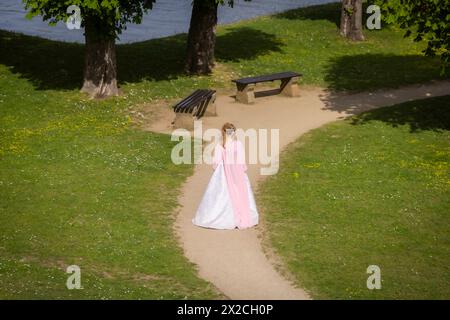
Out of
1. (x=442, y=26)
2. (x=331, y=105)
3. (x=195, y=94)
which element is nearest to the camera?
(x=442, y=26)

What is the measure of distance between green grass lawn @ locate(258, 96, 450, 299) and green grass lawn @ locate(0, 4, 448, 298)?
271 centimetres

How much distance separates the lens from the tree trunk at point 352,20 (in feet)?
125

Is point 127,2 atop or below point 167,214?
atop

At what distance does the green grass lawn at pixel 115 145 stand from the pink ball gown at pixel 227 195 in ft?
3.87

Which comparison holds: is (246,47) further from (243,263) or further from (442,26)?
(243,263)

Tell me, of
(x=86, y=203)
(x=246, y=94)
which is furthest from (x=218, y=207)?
(x=246, y=94)

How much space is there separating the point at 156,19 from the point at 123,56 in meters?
18.4

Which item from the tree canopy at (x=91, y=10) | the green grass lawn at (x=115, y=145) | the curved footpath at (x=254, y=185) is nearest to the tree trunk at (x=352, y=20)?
the green grass lawn at (x=115, y=145)

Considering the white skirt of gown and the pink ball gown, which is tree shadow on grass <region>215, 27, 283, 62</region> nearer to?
the pink ball gown

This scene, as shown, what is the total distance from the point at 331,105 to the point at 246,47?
8706 mm

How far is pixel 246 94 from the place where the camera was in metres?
28.9

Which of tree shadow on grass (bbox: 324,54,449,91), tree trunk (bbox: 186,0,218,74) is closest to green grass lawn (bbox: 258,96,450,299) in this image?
tree shadow on grass (bbox: 324,54,449,91)

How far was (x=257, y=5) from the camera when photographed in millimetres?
56312
